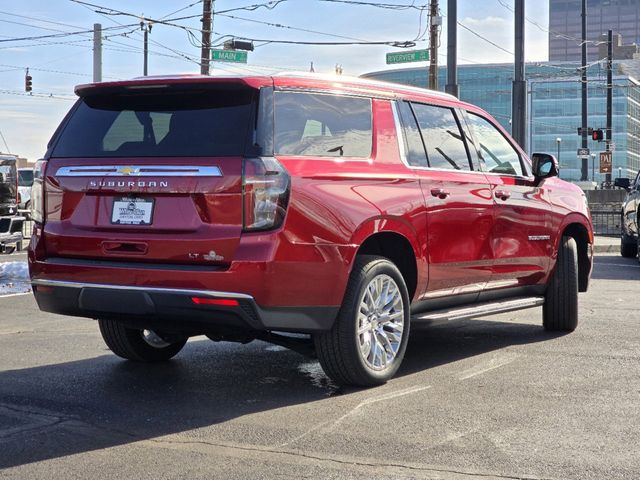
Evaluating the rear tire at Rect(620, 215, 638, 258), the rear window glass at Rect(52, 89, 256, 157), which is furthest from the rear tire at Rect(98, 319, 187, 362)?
the rear tire at Rect(620, 215, 638, 258)

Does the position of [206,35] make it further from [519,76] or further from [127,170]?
[127,170]

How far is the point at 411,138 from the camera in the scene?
6609 mm

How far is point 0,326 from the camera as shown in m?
8.95

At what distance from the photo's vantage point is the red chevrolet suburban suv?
212 inches

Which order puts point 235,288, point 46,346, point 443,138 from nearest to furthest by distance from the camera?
point 235,288
point 443,138
point 46,346

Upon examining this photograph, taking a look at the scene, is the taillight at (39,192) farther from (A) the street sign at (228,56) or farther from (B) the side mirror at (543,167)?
Answer: (A) the street sign at (228,56)

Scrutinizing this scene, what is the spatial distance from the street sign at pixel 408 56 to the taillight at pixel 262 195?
2325cm

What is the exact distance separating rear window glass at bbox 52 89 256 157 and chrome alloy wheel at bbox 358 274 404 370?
1.30 m

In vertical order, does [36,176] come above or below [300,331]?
above

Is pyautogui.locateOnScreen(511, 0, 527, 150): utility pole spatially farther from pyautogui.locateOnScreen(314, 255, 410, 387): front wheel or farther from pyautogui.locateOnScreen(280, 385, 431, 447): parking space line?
pyautogui.locateOnScreen(280, 385, 431, 447): parking space line

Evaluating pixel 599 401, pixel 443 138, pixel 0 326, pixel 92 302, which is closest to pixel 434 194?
pixel 443 138

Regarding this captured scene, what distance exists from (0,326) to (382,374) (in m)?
4.33

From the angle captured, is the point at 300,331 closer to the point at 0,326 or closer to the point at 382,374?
the point at 382,374

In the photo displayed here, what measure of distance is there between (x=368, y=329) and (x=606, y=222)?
1004 inches
